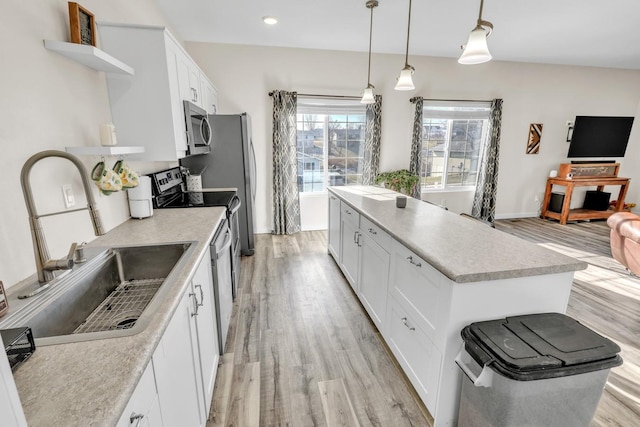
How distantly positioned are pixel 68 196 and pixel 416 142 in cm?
454

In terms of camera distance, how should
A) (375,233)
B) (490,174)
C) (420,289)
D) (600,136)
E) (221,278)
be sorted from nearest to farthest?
(420,289) → (221,278) → (375,233) → (490,174) → (600,136)

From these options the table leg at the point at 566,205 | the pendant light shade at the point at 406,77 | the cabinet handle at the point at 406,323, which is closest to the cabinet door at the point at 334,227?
the pendant light shade at the point at 406,77

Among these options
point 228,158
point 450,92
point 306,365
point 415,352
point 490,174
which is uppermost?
point 450,92

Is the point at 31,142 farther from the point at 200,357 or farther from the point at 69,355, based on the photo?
the point at 200,357

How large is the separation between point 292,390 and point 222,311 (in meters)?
0.65

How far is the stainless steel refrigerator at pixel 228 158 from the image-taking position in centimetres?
340

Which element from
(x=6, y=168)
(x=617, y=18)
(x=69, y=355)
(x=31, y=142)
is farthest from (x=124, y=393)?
(x=617, y=18)

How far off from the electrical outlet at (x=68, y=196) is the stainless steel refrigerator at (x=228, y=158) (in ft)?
6.50

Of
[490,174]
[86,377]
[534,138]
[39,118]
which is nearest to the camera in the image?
[86,377]

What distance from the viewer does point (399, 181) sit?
4.60 metres

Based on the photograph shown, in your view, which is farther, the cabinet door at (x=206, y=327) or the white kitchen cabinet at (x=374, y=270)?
the white kitchen cabinet at (x=374, y=270)

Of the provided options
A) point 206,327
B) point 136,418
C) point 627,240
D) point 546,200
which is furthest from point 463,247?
point 546,200

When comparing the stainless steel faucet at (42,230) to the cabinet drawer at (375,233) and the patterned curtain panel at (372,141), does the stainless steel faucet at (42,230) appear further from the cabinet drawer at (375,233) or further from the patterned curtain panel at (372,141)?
the patterned curtain panel at (372,141)

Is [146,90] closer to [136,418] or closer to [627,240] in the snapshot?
[136,418]
